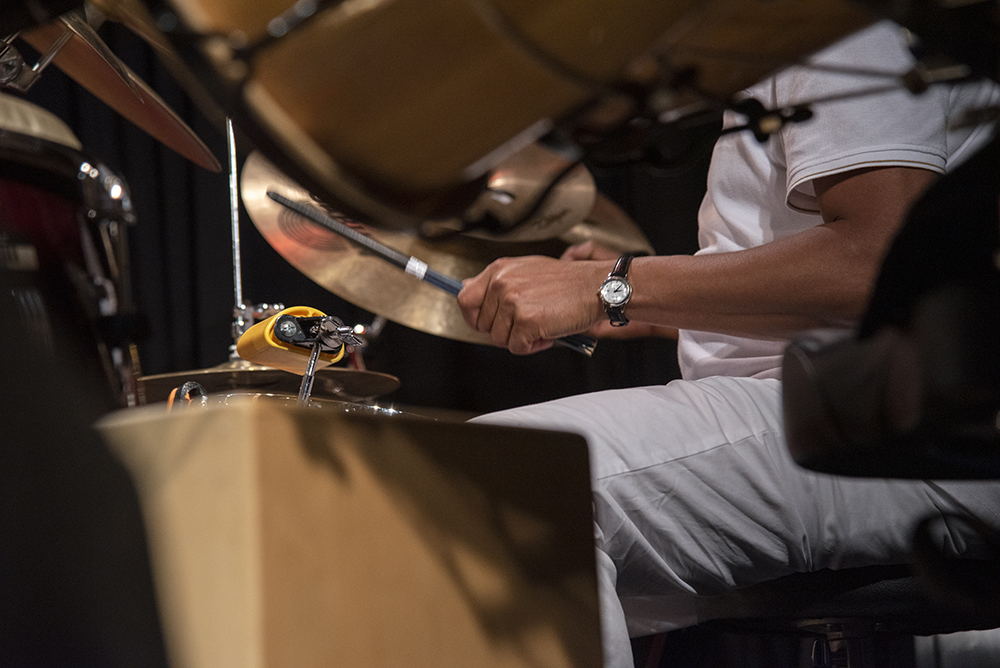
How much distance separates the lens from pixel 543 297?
88 cm

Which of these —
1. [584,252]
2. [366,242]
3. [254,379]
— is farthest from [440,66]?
[254,379]

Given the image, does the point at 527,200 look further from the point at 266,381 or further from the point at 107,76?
the point at 266,381

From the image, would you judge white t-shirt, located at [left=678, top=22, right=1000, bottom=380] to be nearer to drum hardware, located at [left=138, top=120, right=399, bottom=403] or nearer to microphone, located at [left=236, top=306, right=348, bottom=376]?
microphone, located at [left=236, top=306, right=348, bottom=376]

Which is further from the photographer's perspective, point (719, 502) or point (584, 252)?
point (584, 252)

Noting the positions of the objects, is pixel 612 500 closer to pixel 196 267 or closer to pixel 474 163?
pixel 474 163

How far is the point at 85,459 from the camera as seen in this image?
16.9 inches

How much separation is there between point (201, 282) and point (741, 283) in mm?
1722

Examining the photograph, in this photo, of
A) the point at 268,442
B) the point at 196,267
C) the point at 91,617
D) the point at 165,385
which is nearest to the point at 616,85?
the point at 268,442

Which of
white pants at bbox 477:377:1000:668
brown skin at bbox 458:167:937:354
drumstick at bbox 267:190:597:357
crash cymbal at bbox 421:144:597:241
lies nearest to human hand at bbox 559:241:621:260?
crash cymbal at bbox 421:144:597:241

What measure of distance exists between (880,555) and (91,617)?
0.63 meters

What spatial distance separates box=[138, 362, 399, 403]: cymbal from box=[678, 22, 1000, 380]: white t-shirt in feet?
1.99

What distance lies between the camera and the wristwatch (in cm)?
86

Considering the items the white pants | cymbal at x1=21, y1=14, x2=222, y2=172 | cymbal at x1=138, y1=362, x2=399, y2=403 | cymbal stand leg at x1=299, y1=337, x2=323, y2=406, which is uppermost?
cymbal at x1=21, y1=14, x2=222, y2=172

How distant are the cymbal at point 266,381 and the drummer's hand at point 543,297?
55cm
